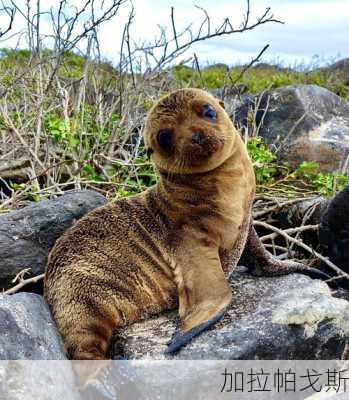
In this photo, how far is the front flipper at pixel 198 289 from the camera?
411 centimetres

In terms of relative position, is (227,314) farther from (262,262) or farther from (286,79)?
(286,79)

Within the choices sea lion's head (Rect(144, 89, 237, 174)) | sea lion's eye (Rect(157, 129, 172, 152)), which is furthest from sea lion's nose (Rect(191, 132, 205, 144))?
sea lion's eye (Rect(157, 129, 172, 152))

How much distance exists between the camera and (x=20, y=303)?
166 inches

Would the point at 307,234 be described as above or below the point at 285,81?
below

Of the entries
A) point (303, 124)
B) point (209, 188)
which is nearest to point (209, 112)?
point (209, 188)

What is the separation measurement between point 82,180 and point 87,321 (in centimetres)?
295

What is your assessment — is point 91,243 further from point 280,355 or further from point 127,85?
point 127,85

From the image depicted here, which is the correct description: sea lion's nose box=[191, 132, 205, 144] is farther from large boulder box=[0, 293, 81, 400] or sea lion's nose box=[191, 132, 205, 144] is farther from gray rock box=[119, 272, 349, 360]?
large boulder box=[0, 293, 81, 400]

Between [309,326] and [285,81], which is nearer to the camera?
[309,326]

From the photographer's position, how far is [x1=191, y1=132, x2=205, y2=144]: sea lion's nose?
169 inches

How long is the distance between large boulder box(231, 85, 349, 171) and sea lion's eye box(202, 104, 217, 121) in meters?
4.55

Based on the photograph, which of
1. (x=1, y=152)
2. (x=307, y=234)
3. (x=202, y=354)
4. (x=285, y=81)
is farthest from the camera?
(x=285, y=81)

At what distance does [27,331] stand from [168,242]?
1.02m

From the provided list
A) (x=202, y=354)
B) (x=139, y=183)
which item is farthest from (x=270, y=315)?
(x=139, y=183)
